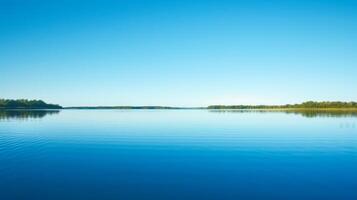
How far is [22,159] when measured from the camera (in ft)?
73.4

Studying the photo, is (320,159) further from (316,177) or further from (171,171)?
(171,171)

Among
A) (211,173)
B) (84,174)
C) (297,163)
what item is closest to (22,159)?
(84,174)

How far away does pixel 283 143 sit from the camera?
32562mm

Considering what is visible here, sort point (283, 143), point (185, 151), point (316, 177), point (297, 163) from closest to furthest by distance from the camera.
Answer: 1. point (316, 177)
2. point (297, 163)
3. point (185, 151)
4. point (283, 143)

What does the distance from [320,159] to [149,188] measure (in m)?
15.2

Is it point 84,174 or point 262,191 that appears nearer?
point 262,191

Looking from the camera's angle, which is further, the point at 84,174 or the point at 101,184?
the point at 84,174

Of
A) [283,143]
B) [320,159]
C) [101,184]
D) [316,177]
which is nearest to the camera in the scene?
[101,184]

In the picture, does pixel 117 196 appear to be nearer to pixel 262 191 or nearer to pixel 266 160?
pixel 262 191

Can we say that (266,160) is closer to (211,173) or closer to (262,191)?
(211,173)

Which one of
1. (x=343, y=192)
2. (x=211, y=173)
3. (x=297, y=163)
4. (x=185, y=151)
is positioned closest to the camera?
(x=343, y=192)

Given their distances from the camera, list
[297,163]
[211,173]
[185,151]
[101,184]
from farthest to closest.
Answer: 1. [185,151]
2. [297,163]
3. [211,173]
4. [101,184]

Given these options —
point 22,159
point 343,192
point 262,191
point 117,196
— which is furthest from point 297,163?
point 22,159

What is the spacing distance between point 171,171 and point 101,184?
5053 millimetres
